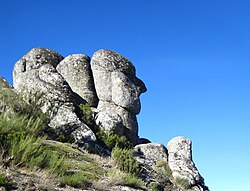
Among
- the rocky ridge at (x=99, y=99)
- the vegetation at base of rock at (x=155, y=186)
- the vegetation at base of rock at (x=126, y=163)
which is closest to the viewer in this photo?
the vegetation at base of rock at (x=155, y=186)

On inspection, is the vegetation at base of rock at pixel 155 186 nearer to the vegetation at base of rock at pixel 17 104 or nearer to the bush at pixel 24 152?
the bush at pixel 24 152

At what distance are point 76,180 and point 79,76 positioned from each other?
19519mm

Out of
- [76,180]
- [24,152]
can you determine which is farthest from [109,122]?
[24,152]

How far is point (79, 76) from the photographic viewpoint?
30.2m

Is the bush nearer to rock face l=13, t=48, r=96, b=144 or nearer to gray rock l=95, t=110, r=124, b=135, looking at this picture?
rock face l=13, t=48, r=96, b=144

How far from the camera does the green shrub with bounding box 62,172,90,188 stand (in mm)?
10938

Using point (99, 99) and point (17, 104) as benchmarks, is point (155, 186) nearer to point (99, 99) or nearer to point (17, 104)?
point (17, 104)

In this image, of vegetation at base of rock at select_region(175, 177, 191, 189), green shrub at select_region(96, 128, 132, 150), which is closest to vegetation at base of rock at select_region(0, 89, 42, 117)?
green shrub at select_region(96, 128, 132, 150)

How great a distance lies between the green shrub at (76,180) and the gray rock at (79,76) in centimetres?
1775

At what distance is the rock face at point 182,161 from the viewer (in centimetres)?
2492

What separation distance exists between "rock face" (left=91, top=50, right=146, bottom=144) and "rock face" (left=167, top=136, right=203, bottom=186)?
2.87m

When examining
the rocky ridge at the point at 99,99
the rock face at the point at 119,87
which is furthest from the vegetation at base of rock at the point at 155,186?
the rock face at the point at 119,87

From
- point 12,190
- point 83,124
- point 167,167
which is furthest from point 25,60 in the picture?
point 12,190

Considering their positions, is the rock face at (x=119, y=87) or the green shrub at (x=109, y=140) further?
the rock face at (x=119, y=87)
